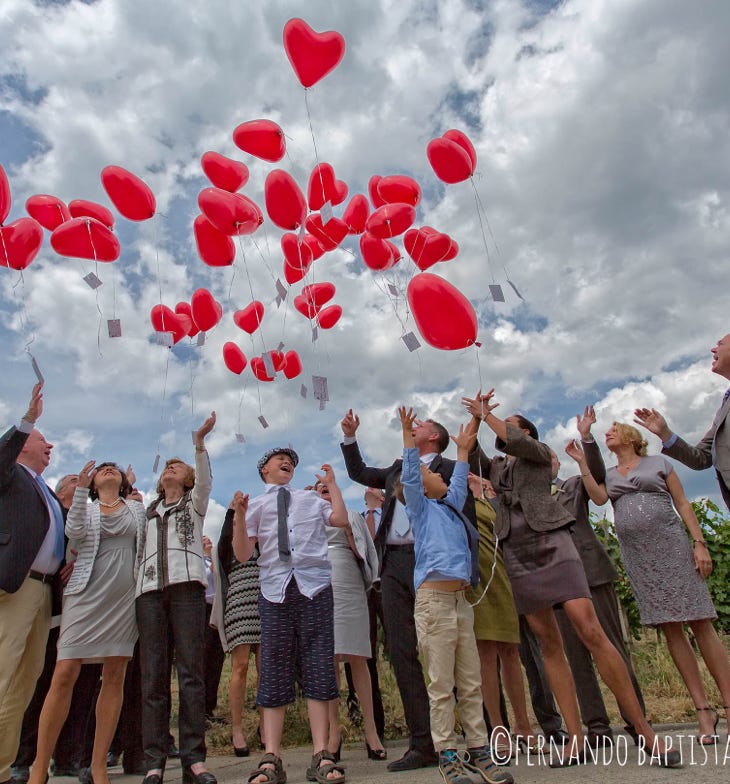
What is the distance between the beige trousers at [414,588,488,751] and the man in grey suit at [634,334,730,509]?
4.47 feet

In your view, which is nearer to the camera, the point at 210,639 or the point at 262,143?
the point at 262,143

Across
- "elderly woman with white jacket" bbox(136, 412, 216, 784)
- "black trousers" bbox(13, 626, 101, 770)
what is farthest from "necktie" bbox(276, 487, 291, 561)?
"black trousers" bbox(13, 626, 101, 770)

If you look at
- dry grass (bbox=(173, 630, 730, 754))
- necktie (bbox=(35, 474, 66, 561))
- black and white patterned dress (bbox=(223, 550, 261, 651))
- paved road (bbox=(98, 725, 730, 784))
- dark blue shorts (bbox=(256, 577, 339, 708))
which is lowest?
paved road (bbox=(98, 725, 730, 784))

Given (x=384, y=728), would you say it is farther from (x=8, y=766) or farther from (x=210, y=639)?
(x=8, y=766)

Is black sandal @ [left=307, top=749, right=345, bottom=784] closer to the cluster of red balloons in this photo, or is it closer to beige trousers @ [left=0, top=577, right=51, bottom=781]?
beige trousers @ [left=0, top=577, right=51, bottom=781]

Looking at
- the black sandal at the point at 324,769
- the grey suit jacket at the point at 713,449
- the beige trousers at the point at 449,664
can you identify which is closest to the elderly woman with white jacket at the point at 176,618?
the black sandal at the point at 324,769

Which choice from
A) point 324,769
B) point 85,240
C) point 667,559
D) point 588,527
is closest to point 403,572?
point 324,769

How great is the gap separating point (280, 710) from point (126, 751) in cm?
130

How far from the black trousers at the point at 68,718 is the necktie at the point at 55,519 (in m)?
0.59

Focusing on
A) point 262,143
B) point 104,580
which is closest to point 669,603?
point 104,580

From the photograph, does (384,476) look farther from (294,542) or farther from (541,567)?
(541,567)

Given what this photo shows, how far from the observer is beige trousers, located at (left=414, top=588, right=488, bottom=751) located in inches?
110

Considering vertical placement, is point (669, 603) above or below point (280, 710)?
above

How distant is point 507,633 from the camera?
3.68m
